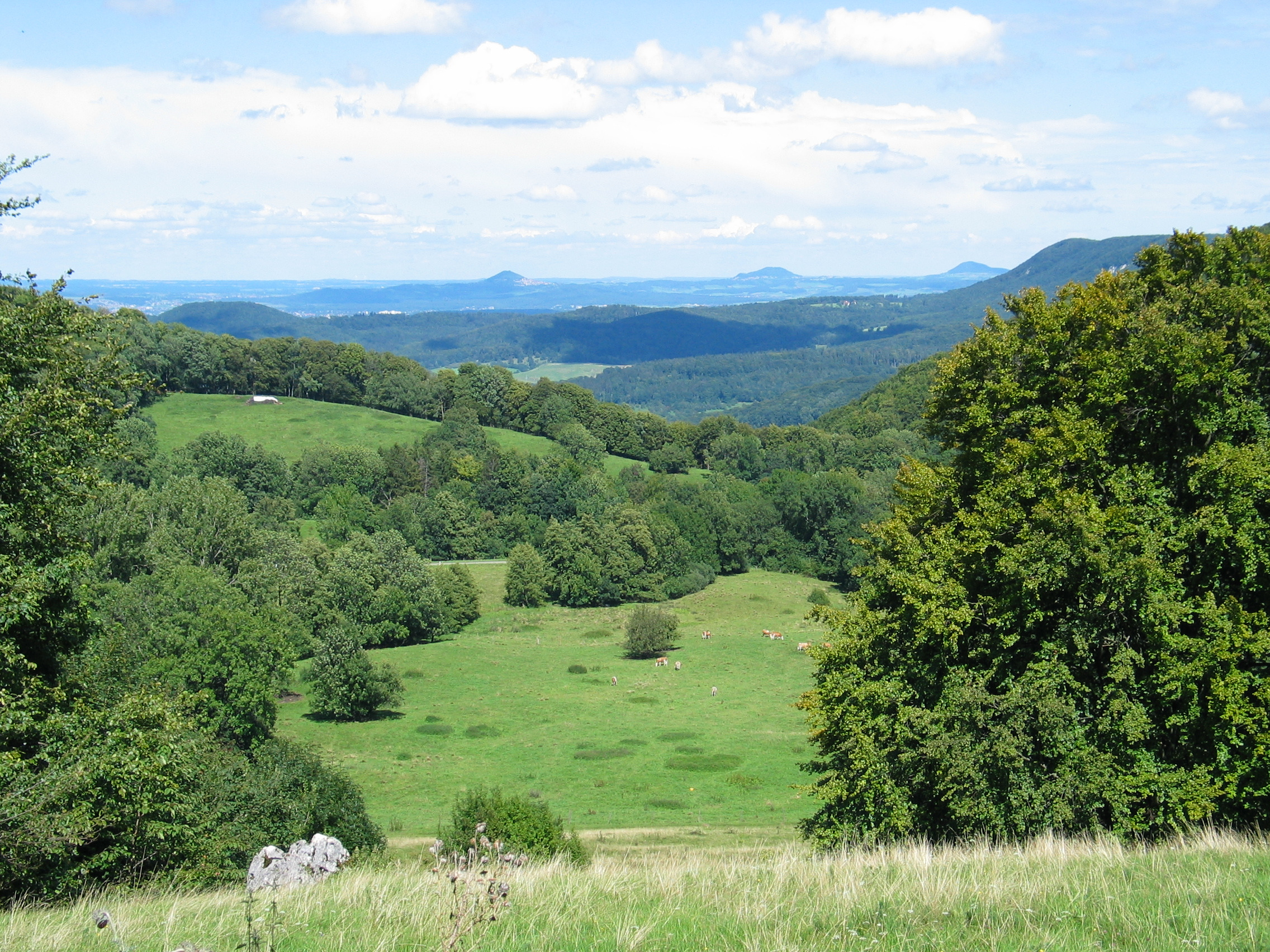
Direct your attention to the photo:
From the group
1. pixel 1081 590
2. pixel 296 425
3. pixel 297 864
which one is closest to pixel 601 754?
pixel 1081 590

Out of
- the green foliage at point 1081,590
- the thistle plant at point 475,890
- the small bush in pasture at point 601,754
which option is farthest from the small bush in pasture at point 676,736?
the thistle plant at point 475,890

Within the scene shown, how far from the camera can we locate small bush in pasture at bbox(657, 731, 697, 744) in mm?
54812

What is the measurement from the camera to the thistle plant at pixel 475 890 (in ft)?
22.4

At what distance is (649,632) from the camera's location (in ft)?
256

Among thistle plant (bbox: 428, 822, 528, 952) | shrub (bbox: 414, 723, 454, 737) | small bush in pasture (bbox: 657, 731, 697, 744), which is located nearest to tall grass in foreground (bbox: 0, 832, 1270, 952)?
thistle plant (bbox: 428, 822, 528, 952)

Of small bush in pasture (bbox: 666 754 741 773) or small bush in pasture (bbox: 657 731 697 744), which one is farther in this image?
small bush in pasture (bbox: 657 731 697 744)

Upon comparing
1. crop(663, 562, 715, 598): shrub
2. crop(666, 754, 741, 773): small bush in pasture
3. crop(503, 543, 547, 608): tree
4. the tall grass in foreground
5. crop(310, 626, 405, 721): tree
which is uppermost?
the tall grass in foreground

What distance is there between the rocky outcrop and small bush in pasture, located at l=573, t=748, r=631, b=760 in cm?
3120

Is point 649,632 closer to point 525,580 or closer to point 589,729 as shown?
point 589,729

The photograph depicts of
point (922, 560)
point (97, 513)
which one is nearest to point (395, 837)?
point (922, 560)

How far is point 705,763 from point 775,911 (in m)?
Result: 43.1

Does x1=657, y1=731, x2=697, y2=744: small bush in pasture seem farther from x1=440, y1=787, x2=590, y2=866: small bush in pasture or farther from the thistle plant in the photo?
the thistle plant

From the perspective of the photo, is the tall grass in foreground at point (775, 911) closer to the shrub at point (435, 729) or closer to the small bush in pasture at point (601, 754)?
the small bush in pasture at point (601, 754)

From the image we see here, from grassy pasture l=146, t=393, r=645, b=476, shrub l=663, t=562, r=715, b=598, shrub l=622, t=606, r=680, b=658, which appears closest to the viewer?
shrub l=622, t=606, r=680, b=658
